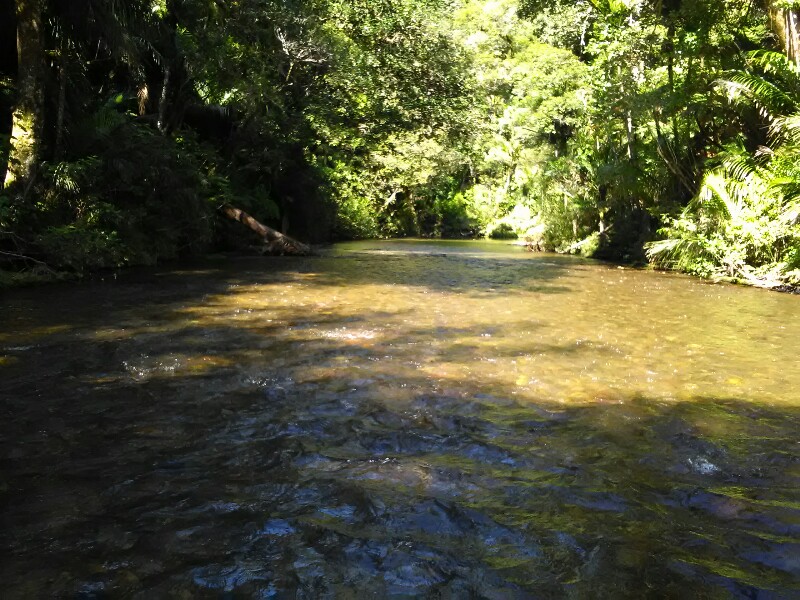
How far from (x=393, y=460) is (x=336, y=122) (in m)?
23.6

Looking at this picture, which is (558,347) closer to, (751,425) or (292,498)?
(751,425)

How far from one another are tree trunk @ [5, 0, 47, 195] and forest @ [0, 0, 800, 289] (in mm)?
32

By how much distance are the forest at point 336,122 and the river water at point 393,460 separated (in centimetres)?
583

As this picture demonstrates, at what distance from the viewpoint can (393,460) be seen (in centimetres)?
368

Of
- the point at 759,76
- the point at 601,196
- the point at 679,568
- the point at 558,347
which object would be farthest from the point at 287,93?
the point at 679,568

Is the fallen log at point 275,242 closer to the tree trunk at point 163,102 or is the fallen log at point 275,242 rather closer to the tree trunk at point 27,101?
the tree trunk at point 163,102

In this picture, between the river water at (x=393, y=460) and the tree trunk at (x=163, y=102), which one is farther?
the tree trunk at (x=163, y=102)

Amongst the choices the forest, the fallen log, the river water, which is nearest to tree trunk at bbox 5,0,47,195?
the forest

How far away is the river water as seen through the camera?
2541 millimetres

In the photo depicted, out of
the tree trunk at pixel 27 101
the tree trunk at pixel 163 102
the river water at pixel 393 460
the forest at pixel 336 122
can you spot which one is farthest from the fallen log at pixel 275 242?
the river water at pixel 393 460

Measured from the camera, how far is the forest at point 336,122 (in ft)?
40.3

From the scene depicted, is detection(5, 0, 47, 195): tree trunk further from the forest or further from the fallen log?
the fallen log

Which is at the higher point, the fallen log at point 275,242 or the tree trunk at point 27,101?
the tree trunk at point 27,101

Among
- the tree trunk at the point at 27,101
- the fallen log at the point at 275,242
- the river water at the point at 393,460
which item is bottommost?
the river water at the point at 393,460
